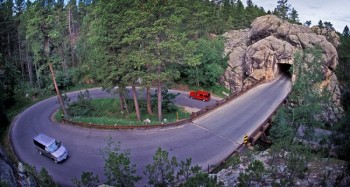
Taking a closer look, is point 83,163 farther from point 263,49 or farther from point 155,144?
point 263,49

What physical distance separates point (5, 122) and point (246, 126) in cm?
2526

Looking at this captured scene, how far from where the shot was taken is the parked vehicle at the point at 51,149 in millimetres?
19922

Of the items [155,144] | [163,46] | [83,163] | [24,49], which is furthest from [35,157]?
[24,49]

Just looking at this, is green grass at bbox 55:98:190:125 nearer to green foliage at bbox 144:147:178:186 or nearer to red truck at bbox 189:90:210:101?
red truck at bbox 189:90:210:101

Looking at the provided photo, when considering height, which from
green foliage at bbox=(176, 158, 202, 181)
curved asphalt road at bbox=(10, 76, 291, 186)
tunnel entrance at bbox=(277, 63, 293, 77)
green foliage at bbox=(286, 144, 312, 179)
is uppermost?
tunnel entrance at bbox=(277, 63, 293, 77)

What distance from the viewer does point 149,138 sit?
74.8ft

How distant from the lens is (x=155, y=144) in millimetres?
21719

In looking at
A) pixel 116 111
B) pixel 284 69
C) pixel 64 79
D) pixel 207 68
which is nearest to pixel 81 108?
pixel 116 111

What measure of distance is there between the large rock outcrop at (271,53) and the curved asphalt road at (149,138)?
Result: 9.15 m

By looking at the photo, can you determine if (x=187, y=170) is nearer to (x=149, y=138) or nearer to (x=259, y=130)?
(x=149, y=138)

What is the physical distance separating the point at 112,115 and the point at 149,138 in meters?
10.5

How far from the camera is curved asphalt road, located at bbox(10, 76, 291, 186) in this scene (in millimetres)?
19469

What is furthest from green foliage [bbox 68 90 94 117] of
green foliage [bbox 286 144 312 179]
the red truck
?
green foliage [bbox 286 144 312 179]

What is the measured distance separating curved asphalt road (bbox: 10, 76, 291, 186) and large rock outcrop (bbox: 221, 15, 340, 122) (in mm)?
9149
